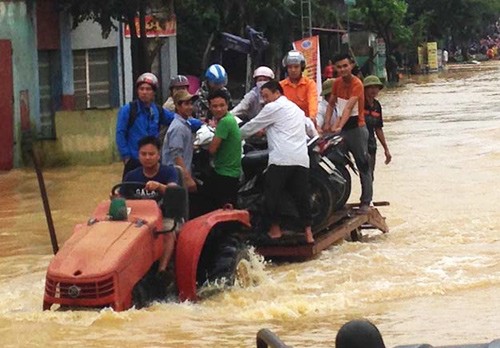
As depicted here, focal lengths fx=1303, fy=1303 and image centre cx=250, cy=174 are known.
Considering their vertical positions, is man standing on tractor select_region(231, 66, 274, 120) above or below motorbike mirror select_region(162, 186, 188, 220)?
above

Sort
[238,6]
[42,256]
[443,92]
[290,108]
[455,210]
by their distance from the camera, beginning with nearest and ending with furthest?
1. [290,108]
2. [42,256]
3. [455,210]
4. [238,6]
5. [443,92]

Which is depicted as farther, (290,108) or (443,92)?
(443,92)

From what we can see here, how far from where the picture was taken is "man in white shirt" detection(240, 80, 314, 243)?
11070 millimetres

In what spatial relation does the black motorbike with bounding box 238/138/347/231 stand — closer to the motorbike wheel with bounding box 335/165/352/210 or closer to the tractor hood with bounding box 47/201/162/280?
the motorbike wheel with bounding box 335/165/352/210

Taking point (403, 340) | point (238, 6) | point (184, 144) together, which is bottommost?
point (403, 340)

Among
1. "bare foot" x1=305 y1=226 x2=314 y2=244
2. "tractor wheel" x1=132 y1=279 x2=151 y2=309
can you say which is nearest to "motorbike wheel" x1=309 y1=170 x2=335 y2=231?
"bare foot" x1=305 y1=226 x2=314 y2=244

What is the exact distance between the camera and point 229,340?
339 inches

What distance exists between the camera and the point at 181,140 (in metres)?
10.3

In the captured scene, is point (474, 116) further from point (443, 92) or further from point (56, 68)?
point (443, 92)

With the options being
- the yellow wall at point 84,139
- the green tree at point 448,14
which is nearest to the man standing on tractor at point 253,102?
the yellow wall at point 84,139

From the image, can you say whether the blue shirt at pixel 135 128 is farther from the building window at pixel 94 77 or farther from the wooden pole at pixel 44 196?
the building window at pixel 94 77

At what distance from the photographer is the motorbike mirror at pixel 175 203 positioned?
29.4 ft

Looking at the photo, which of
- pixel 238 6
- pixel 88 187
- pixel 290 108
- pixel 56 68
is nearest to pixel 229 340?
pixel 290 108

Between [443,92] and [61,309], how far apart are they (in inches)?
1530
